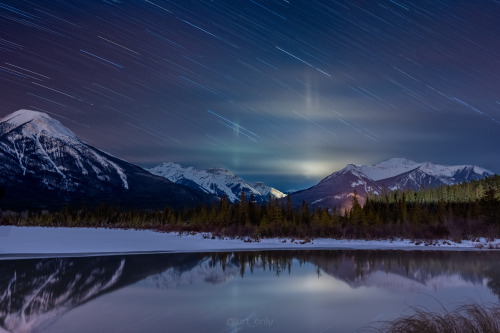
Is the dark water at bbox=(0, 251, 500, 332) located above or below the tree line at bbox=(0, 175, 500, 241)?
below

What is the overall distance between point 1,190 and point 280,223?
58587 mm

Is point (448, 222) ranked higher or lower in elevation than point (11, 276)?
higher

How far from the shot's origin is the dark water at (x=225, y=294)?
13922 mm

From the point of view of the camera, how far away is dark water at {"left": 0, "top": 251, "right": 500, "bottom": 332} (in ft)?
45.7

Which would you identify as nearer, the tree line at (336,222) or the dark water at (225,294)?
the dark water at (225,294)

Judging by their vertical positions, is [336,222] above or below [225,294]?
above

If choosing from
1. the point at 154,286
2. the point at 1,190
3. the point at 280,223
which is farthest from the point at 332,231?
the point at 154,286

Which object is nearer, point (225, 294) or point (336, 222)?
point (225, 294)

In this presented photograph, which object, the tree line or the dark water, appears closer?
the dark water

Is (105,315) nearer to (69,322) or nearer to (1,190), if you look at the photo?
(69,322)

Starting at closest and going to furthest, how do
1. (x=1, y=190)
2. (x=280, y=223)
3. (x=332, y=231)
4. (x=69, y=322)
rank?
1. (x=69, y=322)
2. (x=1, y=190)
3. (x=332, y=231)
4. (x=280, y=223)

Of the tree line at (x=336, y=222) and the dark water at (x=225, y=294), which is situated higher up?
the tree line at (x=336, y=222)

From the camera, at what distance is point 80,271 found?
27141 mm

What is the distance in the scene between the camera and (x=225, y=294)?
19.9 metres
